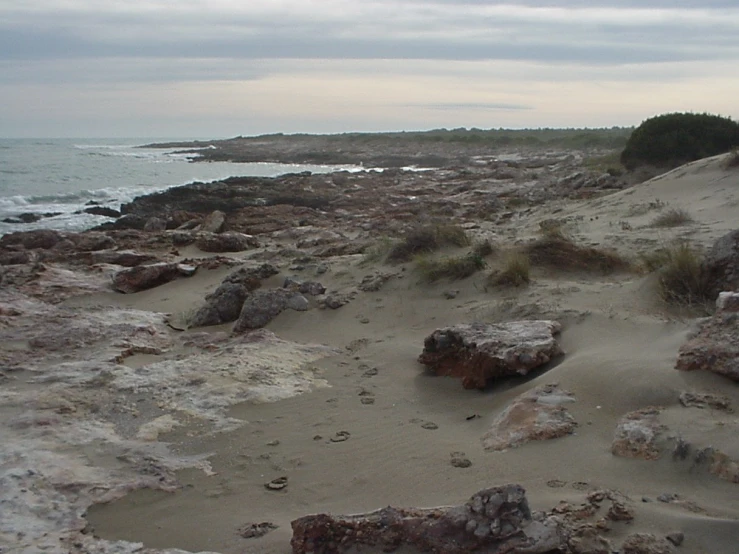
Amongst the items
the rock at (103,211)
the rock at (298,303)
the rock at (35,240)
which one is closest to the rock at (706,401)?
the rock at (298,303)

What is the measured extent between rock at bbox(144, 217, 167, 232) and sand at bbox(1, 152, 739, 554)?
1014cm

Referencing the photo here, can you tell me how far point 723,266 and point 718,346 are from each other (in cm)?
195

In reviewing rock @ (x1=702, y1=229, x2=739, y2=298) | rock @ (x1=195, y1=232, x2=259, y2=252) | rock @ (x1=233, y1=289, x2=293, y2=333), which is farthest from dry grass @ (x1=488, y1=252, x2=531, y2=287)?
rock @ (x1=195, y1=232, x2=259, y2=252)

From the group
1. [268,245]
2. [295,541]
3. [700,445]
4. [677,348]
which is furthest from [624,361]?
[268,245]

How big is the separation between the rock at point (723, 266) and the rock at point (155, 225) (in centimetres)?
1373

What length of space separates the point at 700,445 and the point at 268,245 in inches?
416

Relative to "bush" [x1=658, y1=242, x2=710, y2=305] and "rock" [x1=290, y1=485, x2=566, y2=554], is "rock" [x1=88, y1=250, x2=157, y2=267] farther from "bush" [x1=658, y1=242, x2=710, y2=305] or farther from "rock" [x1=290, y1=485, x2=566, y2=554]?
"rock" [x1=290, y1=485, x2=566, y2=554]

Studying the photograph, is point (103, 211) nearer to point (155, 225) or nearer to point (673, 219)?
point (155, 225)

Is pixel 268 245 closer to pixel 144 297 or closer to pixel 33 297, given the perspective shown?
pixel 144 297

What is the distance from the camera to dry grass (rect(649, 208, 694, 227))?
9.43 meters

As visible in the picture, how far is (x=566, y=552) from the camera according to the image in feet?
9.46

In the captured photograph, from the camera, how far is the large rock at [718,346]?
14.0 feet

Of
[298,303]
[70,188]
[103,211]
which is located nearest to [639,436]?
[298,303]

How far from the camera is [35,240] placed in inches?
549
